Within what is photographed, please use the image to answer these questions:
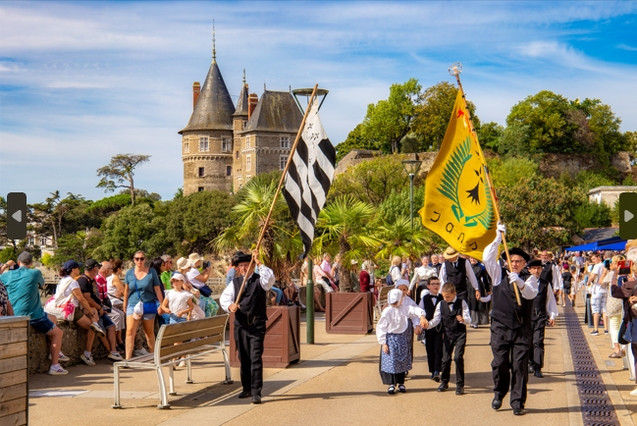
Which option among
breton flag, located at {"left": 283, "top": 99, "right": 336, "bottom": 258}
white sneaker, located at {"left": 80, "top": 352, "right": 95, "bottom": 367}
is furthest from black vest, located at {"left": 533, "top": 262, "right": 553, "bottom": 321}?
white sneaker, located at {"left": 80, "top": 352, "right": 95, "bottom": 367}

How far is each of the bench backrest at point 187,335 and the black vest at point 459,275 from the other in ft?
15.0

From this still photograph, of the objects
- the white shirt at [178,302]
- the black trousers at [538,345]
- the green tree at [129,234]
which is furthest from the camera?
the green tree at [129,234]

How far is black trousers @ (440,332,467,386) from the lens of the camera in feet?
36.1

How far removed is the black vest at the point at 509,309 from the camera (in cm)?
988

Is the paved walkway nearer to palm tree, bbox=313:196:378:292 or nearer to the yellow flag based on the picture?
the yellow flag

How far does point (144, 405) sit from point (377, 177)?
6445 centimetres

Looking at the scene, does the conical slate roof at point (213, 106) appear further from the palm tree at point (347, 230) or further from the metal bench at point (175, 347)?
the metal bench at point (175, 347)

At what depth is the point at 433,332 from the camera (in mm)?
12047

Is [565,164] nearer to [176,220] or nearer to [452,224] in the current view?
[176,220]

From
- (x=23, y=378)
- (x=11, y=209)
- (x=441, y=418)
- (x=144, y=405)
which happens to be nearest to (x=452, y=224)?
(x=441, y=418)

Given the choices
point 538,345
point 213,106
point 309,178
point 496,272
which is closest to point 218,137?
point 213,106

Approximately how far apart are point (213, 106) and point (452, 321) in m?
113

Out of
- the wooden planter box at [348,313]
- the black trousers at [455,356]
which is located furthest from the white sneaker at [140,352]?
the black trousers at [455,356]

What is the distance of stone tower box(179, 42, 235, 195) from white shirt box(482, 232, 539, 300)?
111m
